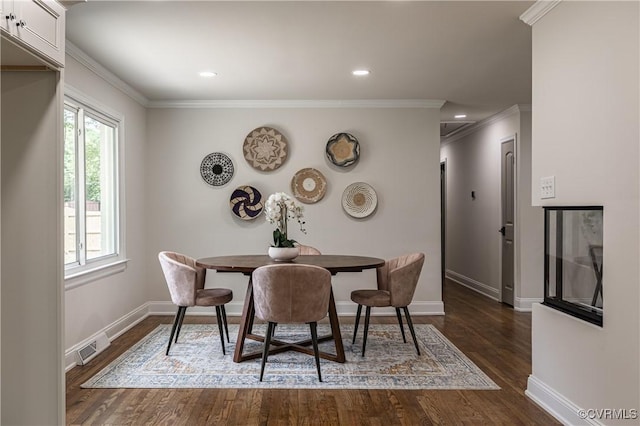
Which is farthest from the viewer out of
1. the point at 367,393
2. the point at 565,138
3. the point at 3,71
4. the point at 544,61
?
the point at 367,393

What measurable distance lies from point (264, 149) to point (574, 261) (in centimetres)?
354

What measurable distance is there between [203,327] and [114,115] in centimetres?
227

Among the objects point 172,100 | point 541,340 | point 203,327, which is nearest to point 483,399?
point 541,340

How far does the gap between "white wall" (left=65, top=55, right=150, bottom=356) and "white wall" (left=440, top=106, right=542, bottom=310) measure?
4432mm

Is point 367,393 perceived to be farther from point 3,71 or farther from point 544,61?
point 3,71

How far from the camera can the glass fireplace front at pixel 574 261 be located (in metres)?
2.27

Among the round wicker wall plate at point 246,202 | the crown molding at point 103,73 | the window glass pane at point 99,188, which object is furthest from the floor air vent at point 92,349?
the crown molding at point 103,73

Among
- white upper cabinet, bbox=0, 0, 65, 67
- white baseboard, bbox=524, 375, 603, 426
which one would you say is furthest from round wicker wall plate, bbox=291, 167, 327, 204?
white upper cabinet, bbox=0, 0, 65, 67

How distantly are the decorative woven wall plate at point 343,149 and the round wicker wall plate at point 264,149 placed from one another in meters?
0.54

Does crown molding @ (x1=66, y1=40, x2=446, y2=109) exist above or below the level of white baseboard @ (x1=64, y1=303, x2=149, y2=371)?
above

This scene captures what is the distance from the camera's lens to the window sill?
11.3ft

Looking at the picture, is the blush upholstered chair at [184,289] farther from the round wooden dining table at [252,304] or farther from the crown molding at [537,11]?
the crown molding at [537,11]

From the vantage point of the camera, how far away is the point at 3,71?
2047mm

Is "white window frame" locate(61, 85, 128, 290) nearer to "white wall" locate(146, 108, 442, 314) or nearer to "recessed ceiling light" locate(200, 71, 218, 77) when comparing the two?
"white wall" locate(146, 108, 442, 314)
